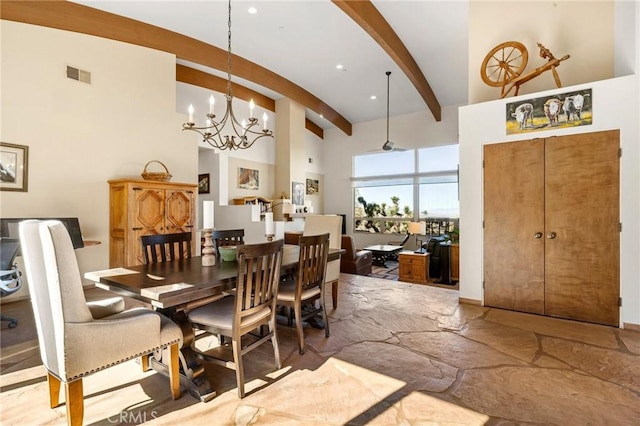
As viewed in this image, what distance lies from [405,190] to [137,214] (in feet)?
25.3

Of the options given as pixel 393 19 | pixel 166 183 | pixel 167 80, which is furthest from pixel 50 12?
pixel 393 19

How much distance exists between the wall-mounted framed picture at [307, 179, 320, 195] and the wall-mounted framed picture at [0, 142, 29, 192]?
750cm

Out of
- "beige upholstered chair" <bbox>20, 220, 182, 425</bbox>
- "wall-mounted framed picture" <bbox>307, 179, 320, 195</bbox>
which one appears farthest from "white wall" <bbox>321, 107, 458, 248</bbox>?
"beige upholstered chair" <bbox>20, 220, 182, 425</bbox>

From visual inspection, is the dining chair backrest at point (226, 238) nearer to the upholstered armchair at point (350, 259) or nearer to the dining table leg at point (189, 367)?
the dining table leg at point (189, 367)

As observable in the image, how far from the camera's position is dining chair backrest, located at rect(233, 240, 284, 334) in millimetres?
1956

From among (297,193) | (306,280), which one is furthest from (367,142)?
(306,280)

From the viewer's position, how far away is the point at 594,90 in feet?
10.4

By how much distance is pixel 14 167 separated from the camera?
3969mm

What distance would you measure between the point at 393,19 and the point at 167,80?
4.11 m

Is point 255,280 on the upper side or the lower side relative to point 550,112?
lower

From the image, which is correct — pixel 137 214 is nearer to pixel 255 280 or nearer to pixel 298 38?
pixel 255 280

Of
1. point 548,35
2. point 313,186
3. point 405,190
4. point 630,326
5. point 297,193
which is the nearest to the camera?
point 630,326

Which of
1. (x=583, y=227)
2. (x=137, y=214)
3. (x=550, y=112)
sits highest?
(x=550, y=112)

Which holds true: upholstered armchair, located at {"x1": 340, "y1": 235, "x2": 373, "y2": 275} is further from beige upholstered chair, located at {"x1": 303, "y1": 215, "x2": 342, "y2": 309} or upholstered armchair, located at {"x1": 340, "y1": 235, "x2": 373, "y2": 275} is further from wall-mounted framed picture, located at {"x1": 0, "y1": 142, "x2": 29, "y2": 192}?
wall-mounted framed picture, located at {"x1": 0, "y1": 142, "x2": 29, "y2": 192}
